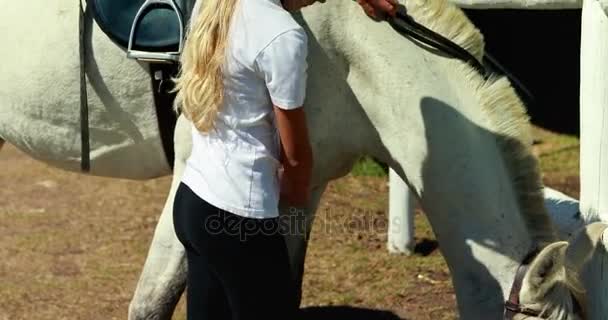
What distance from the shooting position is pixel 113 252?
607 cm

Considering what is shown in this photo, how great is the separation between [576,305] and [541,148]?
16.6 feet

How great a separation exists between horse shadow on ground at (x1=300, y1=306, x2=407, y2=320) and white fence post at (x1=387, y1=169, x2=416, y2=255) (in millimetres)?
688

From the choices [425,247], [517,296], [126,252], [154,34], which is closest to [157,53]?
[154,34]

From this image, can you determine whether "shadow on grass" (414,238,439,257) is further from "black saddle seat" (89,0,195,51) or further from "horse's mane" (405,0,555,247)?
"horse's mane" (405,0,555,247)

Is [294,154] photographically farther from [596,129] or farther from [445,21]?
[596,129]

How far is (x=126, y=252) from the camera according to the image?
6.07 m

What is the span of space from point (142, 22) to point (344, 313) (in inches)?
75.8

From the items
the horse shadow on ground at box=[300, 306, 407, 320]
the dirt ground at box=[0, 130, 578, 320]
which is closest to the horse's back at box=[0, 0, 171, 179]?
the dirt ground at box=[0, 130, 578, 320]

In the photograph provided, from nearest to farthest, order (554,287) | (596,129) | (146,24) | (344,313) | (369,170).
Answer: (554,287) < (596,129) < (146,24) < (344,313) < (369,170)

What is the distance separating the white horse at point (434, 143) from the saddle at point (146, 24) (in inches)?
4.0

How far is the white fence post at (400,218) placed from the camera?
18.9ft

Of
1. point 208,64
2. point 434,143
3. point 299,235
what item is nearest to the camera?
point 208,64

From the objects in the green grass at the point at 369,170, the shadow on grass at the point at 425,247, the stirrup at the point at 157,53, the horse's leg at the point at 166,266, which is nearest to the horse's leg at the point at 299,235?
the horse's leg at the point at 166,266

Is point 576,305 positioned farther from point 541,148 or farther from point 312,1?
point 541,148
